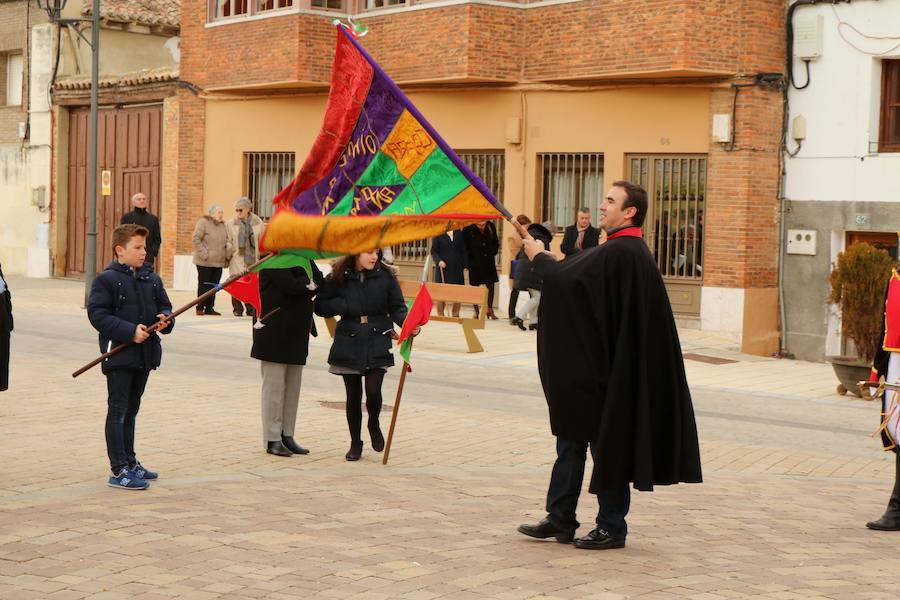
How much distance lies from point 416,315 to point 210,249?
44.2 ft

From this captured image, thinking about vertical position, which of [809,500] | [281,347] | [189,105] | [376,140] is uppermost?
[189,105]

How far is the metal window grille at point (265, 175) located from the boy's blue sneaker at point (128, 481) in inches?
744

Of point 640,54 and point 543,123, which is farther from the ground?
point 640,54

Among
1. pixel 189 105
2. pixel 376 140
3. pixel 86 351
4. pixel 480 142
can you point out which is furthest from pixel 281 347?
pixel 189 105

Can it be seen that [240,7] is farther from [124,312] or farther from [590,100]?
[124,312]

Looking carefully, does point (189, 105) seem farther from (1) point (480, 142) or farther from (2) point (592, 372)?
(2) point (592, 372)

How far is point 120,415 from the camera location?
8961mm

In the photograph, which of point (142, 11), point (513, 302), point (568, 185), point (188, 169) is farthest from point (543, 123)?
point (142, 11)

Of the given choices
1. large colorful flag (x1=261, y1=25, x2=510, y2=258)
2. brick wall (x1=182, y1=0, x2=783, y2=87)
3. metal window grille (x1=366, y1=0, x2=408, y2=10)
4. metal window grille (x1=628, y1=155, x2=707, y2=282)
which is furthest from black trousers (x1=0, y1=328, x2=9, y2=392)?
metal window grille (x1=366, y1=0, x2=408, y2=10)

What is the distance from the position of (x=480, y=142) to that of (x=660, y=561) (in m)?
17.3

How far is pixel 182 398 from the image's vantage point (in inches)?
523

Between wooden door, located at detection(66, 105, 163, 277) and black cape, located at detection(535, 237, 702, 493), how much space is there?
76.1 ft

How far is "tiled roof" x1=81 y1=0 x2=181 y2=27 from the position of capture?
31.8 meters

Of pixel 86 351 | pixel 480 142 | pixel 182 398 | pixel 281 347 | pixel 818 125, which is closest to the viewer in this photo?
pixel 281 347
